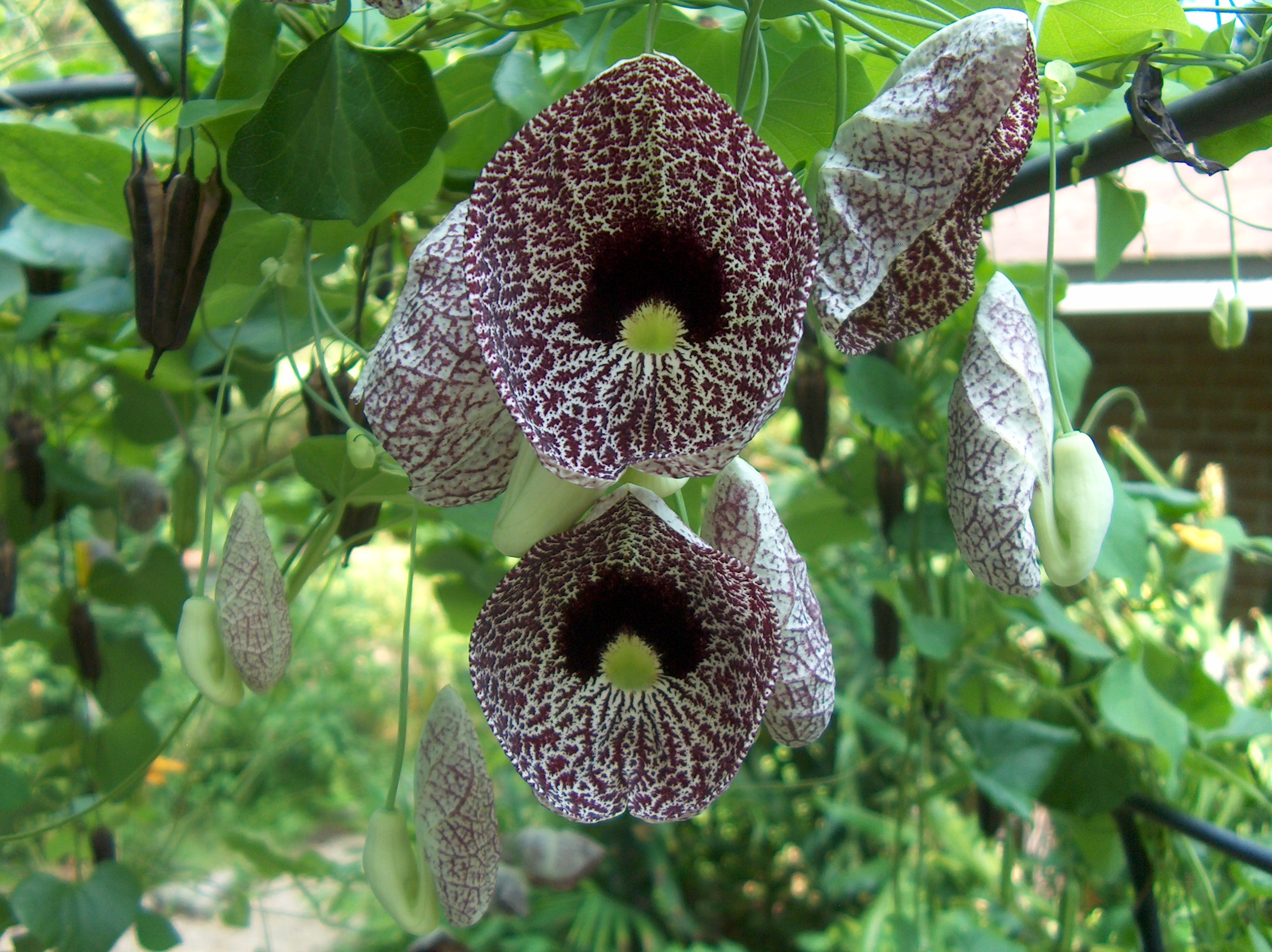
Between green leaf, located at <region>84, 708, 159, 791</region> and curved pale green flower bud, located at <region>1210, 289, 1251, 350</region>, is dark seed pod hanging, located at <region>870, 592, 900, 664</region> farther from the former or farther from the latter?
green leaf, located at <region>84, 708, 159, 791</region>

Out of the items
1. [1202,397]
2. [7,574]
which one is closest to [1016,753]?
[7,574]

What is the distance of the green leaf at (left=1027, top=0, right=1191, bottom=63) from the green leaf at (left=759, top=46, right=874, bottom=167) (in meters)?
0.09

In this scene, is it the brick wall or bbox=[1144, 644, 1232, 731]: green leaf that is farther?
the brick wall

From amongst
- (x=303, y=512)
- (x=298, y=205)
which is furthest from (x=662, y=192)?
(x=303, y=512)

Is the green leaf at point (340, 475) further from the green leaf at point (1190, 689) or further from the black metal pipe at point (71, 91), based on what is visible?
the green leaf at point (1190, 689)

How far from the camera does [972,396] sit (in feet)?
0.98

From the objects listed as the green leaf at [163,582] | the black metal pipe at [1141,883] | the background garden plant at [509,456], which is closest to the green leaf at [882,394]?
the background garden plant at [509,456]

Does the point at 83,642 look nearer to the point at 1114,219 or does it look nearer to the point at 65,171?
the point at 65,171

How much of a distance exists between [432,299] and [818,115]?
0.23 m

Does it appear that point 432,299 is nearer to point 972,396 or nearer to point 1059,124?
point 972,396

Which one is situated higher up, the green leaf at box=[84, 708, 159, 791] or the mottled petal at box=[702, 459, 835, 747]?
the mottled petal at box=[702, 459, 835, 747]

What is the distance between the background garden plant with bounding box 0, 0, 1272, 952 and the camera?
0.40m

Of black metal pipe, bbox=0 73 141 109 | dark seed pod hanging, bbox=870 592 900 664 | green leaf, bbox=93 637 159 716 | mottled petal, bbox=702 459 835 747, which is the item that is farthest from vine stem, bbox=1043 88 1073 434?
green leaf, bbox=93 637 159 716

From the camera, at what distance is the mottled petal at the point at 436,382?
10.9 inches
